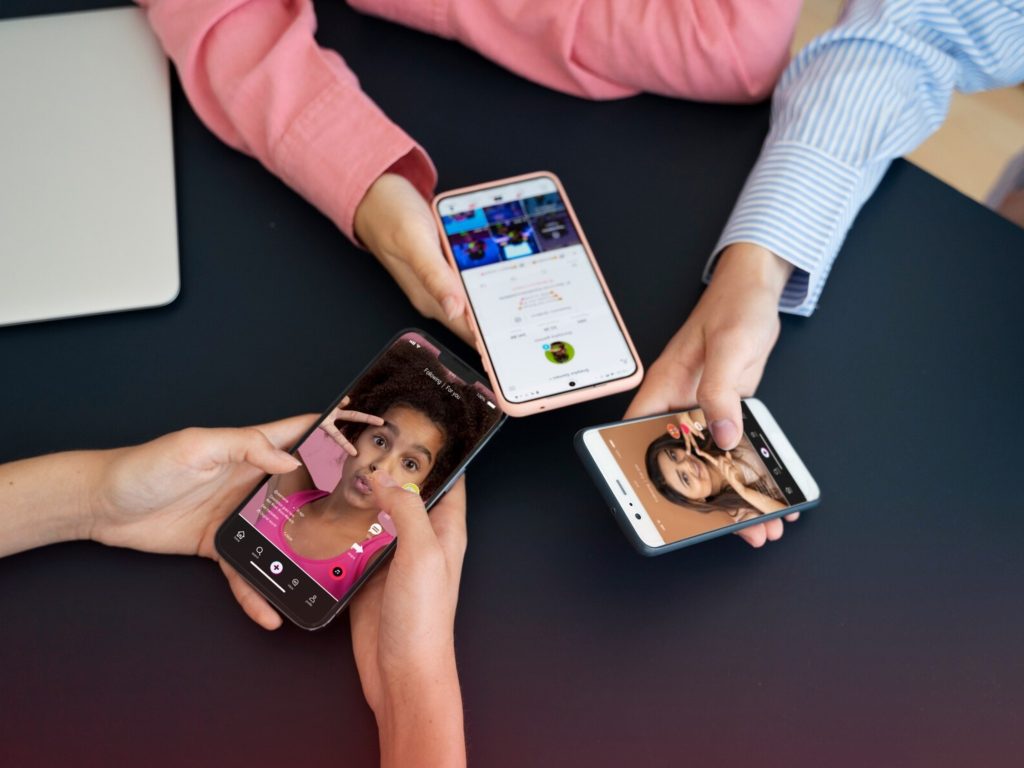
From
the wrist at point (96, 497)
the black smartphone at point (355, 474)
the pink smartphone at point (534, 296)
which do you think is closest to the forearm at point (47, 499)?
the wrist at point (96, 497)

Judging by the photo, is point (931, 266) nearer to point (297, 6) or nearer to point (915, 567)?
point (915, 567)

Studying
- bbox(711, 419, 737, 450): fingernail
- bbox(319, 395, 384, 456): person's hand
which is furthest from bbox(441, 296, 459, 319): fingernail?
bbox(711, 419, 737, 450): fingernail

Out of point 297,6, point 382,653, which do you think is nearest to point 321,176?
point 297,6

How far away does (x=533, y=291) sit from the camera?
67 centimetres

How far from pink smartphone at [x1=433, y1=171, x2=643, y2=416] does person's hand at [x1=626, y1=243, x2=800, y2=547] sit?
0.03 metres

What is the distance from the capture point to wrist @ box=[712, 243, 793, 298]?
2.21ft

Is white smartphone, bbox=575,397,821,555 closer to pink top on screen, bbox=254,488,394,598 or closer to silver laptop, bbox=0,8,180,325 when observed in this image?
pink top on screen, bbox=254,488,394,598

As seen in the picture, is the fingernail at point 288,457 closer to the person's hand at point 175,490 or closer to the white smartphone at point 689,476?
the person's hand at point 175,490

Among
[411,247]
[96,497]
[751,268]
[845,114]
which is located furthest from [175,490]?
[845,114]

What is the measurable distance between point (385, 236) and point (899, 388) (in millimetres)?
463

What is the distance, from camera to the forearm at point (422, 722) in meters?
0.49

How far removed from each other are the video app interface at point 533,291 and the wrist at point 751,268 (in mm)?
115

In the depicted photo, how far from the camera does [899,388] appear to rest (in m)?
0.66

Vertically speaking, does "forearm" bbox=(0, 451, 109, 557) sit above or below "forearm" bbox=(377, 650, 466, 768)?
below
